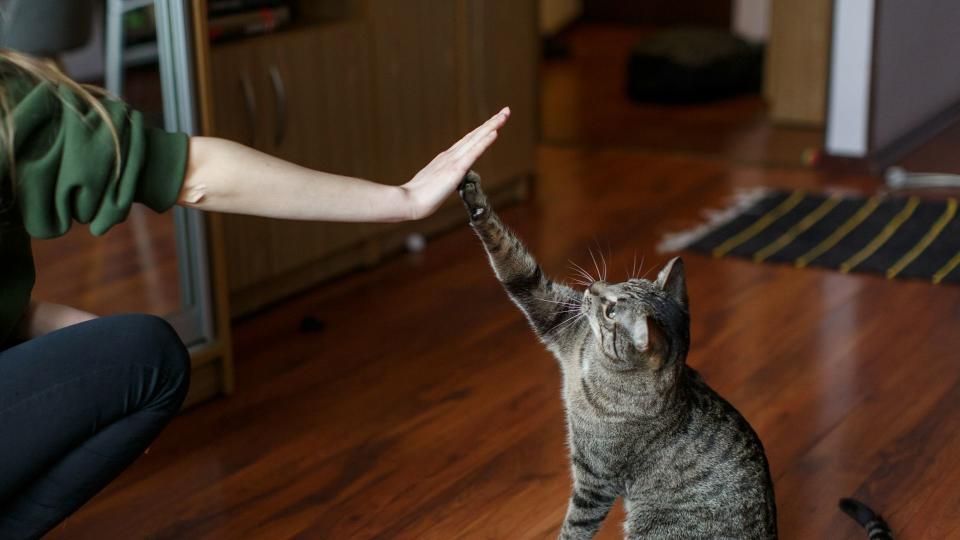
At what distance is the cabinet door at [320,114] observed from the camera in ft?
10.0

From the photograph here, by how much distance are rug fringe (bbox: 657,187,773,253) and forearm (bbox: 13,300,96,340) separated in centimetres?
207

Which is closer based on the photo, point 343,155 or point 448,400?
point 448,400

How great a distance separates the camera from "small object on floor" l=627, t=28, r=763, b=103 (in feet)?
17.5

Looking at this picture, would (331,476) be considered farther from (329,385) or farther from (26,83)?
(26,83)

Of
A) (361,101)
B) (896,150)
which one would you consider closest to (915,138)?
(896,150)

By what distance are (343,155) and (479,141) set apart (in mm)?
1744

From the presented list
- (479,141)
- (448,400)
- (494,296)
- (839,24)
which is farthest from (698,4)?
(479,141)

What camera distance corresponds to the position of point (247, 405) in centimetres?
262

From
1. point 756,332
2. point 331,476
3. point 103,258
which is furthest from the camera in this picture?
point 756,332

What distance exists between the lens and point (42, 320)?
179cm

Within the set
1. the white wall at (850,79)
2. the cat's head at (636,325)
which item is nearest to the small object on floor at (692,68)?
the white wall at (850,79)

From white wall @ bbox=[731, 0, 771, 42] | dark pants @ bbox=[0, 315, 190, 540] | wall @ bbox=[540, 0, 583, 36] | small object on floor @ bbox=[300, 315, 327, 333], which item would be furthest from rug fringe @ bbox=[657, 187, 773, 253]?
wall @ bbox=[540, 0, 583, 36]

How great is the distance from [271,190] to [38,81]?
0.30m

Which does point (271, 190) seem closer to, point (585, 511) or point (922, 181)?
point (585, 511)
